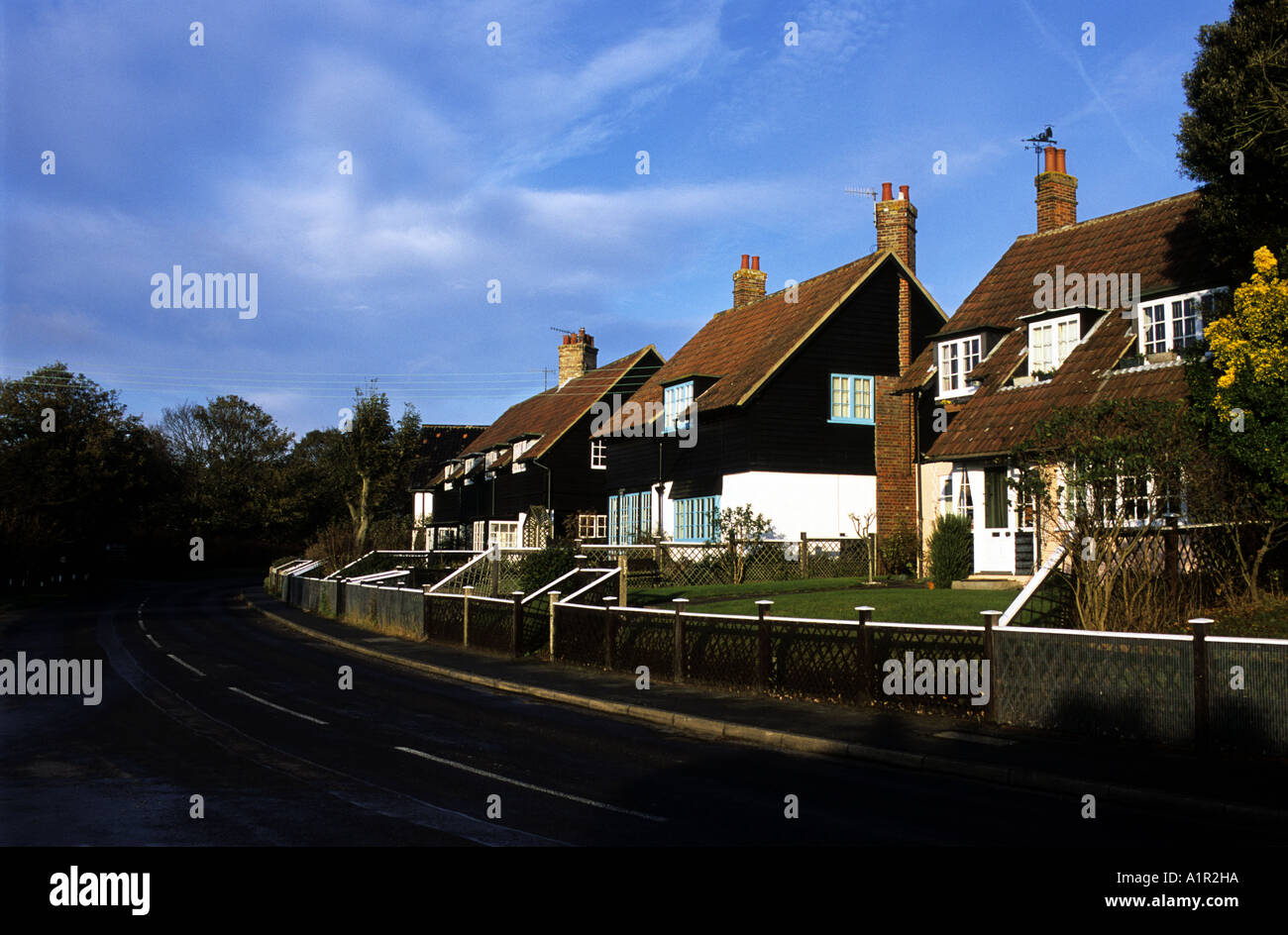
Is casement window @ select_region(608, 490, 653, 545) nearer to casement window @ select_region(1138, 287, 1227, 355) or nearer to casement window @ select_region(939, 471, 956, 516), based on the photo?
casement window @ select_region(939, 471, 956, 516)

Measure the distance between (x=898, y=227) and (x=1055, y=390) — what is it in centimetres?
1378

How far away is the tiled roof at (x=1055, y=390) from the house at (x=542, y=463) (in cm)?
2137

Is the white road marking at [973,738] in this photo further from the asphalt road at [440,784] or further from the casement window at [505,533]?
the casement window at [505,533]

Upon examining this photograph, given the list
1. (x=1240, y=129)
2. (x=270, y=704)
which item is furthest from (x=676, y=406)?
(x=270, y=704)

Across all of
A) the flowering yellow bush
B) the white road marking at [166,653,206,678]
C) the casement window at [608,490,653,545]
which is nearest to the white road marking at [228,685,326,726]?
the white road marking at [166,653,206,678]

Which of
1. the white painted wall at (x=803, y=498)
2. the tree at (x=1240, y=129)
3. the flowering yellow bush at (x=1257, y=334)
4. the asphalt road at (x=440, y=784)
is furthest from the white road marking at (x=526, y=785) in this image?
the white painted wall at (x=803, y=498)

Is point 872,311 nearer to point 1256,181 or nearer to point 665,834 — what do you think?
point 1256,181

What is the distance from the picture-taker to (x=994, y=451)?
25250 millimetres

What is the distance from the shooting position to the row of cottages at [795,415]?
35562mm

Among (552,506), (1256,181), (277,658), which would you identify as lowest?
(277,658)

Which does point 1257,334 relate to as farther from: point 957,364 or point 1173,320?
point 957,364

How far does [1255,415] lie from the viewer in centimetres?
1700
